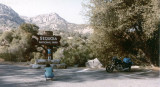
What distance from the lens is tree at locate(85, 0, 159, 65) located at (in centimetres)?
1418

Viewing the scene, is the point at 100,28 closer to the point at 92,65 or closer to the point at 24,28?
the point at 92,65

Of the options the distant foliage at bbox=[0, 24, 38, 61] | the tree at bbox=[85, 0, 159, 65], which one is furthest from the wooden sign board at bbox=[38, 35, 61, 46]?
the distant foliage at bbox=[0, 24, 38, 61]

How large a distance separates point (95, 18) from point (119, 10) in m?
2.37

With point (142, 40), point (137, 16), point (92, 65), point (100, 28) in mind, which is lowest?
point (92, 65)

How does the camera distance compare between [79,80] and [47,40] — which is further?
[47,40]

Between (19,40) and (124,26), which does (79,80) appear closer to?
(124,26)

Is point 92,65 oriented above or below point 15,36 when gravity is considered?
below

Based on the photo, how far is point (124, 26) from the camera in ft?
48.9

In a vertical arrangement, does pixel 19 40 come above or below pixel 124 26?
above

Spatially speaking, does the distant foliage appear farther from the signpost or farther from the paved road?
the paved road

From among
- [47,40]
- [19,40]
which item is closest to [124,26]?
[47,40]

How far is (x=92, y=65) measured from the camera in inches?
636

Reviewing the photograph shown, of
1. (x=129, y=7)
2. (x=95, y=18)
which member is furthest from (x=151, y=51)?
(x=95, y=18)

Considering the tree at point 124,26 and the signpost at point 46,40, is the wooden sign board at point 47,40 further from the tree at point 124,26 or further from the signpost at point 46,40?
the tree at point 124,26
